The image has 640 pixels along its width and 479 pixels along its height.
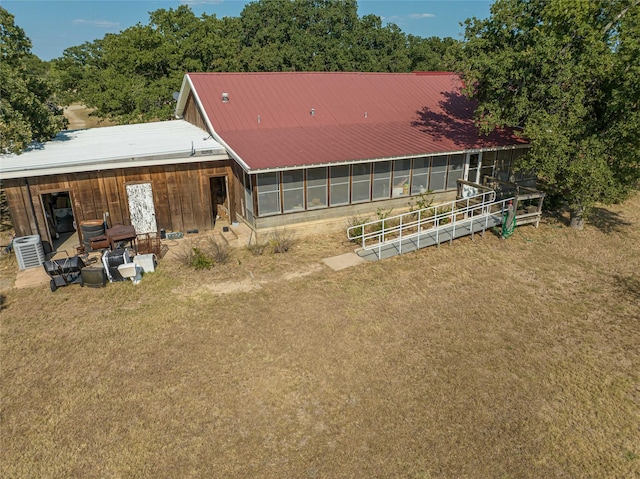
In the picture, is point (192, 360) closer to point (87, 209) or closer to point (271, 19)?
point (87, 209)

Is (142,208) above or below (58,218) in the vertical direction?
above

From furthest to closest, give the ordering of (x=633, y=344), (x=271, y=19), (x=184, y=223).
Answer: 1. (x=271, y=19)
2. (x=184, y=223)
3. (x=633, y=344)

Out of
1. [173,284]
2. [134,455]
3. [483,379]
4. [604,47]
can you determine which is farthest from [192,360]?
[604,47]

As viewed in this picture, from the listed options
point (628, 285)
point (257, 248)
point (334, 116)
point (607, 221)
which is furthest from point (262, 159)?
point (607, 221)

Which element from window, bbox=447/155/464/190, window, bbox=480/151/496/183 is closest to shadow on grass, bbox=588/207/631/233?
window, bbox=480/151/496/183

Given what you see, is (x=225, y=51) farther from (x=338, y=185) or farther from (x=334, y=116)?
(x=338, y=185)

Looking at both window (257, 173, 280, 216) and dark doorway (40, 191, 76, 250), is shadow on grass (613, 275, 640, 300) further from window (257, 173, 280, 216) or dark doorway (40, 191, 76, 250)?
dark doorway (40, 191, 76, 250)

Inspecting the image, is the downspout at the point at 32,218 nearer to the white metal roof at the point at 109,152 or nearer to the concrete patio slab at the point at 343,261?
the white metal roof at the point at 109,152
